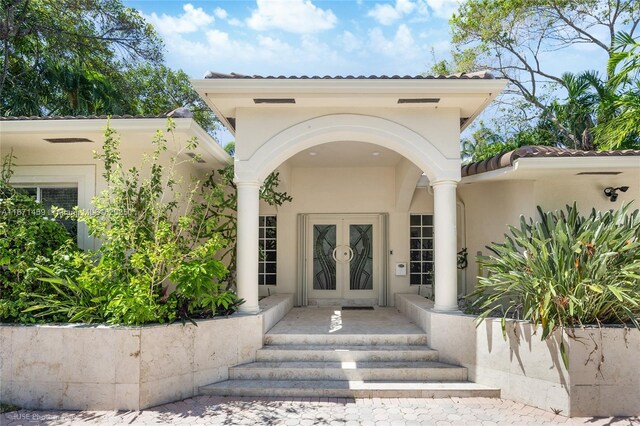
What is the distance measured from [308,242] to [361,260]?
170 cm

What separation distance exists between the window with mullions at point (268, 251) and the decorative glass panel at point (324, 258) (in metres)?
1.25

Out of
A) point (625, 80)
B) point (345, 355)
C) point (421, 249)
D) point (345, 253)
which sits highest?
point (625, 80)

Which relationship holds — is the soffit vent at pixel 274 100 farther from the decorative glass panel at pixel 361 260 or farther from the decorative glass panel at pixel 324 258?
the decorative glass panel at pixel 361 260

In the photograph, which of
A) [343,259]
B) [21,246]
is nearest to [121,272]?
[21,246]

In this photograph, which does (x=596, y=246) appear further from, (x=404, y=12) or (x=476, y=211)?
(x=404, y=12)

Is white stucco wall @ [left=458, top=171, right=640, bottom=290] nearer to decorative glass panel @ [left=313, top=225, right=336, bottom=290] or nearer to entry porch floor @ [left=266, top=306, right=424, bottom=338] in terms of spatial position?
entry porch floor @ [left=266, top=306, right=424, bottom=338]

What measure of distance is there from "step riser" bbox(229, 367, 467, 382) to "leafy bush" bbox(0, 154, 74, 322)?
3532 millimetres

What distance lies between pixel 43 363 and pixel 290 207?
698 cm

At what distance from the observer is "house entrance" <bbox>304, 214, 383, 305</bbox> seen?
442 inches

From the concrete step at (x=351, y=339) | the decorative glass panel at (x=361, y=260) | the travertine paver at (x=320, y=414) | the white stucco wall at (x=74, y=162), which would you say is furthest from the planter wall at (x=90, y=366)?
the decorative glass panel at (x=361, y=260)

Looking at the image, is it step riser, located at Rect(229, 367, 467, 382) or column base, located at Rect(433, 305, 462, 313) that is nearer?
step riser, located at Rect(229, 367, 467, 382)

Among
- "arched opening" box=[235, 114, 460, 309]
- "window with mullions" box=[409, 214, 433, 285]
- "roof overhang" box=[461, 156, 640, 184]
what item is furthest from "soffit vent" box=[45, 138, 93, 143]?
"window with mullions" box=[409, 214, 433, 285]

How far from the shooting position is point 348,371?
6270mm

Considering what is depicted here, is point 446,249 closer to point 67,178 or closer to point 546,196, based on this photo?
point 546,196
